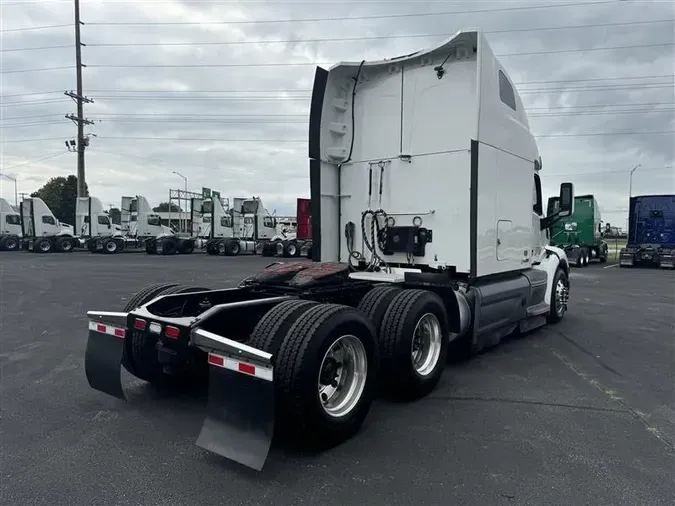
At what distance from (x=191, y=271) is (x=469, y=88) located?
50.3 ft

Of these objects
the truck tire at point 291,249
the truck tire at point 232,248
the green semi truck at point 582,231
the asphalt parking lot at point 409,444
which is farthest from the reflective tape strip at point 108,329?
the truck tire at point 232,248

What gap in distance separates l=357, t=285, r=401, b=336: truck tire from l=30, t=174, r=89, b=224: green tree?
8047 cm

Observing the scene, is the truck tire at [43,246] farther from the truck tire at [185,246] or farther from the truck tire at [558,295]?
the truck tire at [558,295]

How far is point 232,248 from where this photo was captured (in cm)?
3198

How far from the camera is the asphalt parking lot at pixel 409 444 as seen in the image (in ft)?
10.2

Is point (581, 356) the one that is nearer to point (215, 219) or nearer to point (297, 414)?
point (297, 414)

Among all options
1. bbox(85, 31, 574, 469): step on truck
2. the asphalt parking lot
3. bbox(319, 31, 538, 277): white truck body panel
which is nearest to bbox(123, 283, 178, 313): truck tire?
bbox(85, 31, 574, 469): step on truck

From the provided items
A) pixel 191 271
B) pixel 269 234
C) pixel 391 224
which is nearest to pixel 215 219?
pixel 269 234

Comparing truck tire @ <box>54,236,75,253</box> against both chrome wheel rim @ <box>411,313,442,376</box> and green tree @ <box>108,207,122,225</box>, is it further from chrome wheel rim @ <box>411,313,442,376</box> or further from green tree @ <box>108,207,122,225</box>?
chrome wheel rim @ <box>411,313,442,376</box>

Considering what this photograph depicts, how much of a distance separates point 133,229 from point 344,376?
34.3m

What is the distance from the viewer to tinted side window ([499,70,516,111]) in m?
6.35

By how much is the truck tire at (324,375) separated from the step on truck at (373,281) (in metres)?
Answer: 0.01

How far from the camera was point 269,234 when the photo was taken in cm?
3353

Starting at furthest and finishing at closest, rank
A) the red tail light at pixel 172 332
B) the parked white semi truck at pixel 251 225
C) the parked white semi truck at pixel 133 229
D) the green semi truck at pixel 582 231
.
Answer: the parked white semi truck at pixel 133 229 → the parked white semi truck at pixel 251 225 → the green semi truck at pixel 582 231 → the red tail light at pixel 172 332
